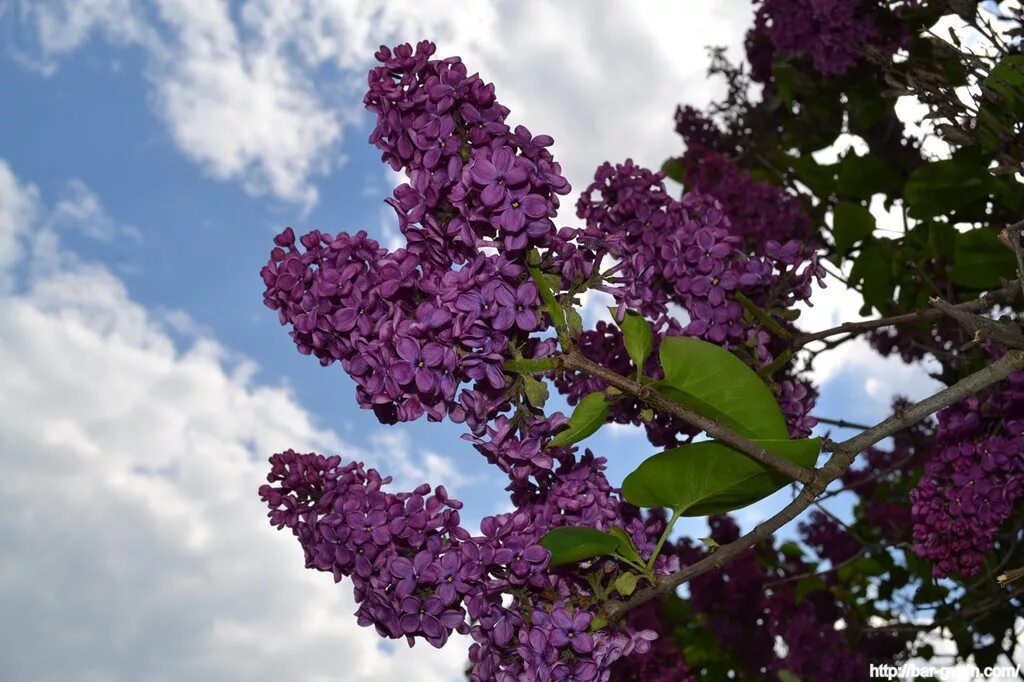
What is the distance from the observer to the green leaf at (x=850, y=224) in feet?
14.3

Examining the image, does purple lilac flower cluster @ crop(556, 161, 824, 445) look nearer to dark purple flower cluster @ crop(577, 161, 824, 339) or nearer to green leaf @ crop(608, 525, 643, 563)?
dark purple flower cluster @ crop(577, 161, 824, 339)

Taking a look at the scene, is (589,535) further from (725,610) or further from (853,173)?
(725,610)

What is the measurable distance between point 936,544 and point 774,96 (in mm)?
3809

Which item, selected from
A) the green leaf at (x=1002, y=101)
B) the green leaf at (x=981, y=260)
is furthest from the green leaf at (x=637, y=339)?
the green leaf at (x=981, y=260)

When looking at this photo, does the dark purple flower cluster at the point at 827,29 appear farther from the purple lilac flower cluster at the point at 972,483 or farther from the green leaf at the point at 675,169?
the purple lilac flower cluster at the point at 972,483

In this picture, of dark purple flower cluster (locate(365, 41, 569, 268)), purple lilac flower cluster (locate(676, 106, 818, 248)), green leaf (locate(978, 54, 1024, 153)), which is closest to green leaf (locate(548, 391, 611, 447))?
dark purple flower cluster (locate(365, 41, 569, 268))

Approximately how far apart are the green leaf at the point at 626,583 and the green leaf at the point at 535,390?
422 mm

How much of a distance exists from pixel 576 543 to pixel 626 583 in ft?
0.54

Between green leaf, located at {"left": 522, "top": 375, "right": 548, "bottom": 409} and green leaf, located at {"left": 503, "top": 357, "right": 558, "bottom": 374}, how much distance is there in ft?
0.08

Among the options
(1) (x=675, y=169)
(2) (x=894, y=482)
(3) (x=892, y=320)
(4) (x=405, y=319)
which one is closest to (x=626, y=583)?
(4) (x=405, y=319)

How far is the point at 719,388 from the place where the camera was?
197 cm

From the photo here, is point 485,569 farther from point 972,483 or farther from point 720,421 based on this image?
point 972,483

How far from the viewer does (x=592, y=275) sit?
210 cm

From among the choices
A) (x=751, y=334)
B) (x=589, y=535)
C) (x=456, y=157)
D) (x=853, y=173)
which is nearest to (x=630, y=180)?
(x=751, y=334)
